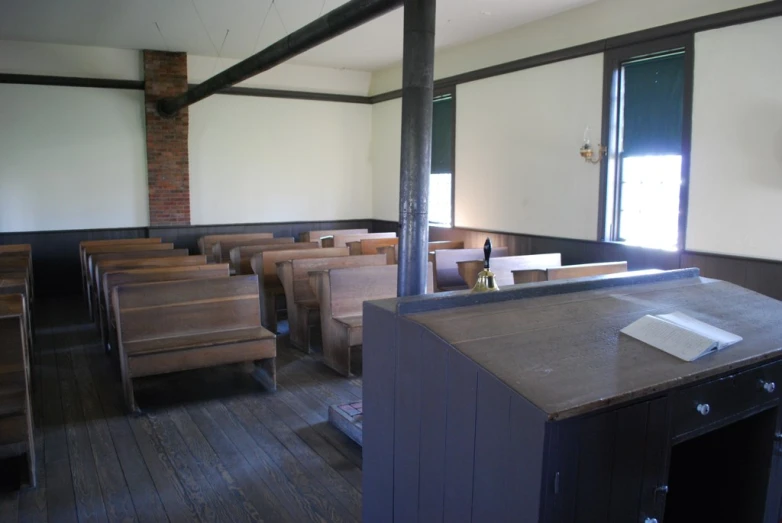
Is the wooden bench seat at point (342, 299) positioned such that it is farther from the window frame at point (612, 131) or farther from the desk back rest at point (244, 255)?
the window frame at point (612, 131)

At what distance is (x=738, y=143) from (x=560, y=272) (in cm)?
174

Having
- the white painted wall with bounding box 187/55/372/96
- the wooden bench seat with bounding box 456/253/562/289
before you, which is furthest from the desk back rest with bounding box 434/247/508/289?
the white painted wall with bounding box 187/55/372/96

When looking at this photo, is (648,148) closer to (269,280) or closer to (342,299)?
(342,299)

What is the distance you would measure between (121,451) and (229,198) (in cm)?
622

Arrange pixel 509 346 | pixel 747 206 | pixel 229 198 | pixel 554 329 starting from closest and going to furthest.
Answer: pixel 509 346
pixel 554 329
pixel 747 206
pixel 229 198

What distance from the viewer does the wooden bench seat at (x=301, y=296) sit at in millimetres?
5316

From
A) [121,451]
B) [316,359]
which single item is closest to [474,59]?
[316,359]

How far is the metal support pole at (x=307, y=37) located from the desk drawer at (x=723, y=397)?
2443mm

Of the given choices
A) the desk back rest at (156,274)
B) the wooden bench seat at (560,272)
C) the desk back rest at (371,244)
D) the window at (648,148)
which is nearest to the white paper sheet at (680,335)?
the wooden bench seat at (560,272)

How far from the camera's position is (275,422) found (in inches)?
148

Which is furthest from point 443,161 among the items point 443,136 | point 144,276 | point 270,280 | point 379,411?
point 379,411

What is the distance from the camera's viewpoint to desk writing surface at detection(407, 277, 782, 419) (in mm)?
1615

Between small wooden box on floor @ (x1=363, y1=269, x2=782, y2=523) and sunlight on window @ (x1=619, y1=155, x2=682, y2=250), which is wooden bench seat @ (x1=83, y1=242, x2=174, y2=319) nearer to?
sunlight on window @ (x1=619, y1=155, x2=682, y2=250)

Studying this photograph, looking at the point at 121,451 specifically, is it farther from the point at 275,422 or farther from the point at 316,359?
the point at 316,359
